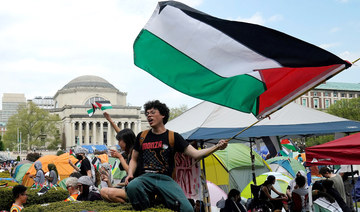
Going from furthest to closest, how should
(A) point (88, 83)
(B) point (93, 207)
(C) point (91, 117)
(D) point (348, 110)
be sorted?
(A) point (88, 83)
(C) point (91, 117)
(D) point (348, 110)
(B) point (93, 207)

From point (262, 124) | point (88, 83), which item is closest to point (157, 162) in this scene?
point (262, 124)

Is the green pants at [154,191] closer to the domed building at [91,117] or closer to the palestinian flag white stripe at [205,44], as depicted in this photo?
the palestinian flag white stripe at [205,44]

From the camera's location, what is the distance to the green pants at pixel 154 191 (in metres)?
3.75

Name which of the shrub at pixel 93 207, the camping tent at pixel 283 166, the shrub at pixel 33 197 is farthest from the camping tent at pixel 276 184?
the shrub at pixel 93 207

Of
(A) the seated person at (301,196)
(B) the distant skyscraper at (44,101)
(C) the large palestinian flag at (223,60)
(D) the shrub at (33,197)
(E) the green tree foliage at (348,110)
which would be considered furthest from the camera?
(B) the distant skyscraper at (44,101)

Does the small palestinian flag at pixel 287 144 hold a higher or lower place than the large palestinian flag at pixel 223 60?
lower

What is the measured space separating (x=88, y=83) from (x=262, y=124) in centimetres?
11463

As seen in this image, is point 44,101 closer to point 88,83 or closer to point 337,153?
point 88,83

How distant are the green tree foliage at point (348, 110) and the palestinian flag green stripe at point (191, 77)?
192 feet

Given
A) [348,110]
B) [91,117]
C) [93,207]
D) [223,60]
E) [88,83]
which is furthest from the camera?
[88,83]

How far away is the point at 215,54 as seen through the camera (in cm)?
448

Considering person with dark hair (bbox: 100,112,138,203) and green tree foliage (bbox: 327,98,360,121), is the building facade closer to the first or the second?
green tree foliage (bbox: 327,98,360,121)

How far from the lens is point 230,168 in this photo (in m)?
12.0

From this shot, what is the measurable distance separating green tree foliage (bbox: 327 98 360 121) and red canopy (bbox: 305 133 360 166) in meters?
55.3
